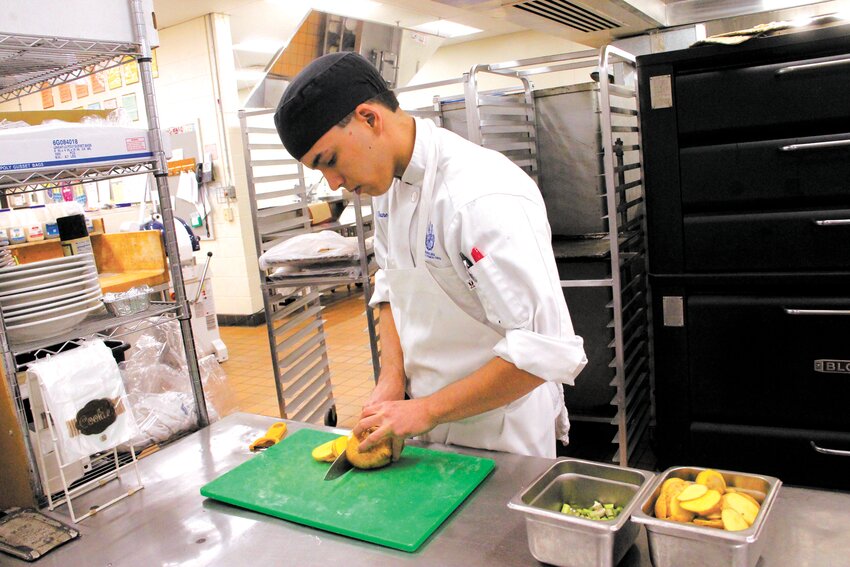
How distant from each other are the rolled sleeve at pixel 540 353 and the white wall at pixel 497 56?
7.91m

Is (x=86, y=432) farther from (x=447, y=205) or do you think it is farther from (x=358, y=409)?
(x=358, y=409)

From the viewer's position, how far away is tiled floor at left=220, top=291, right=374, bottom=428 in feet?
14.6

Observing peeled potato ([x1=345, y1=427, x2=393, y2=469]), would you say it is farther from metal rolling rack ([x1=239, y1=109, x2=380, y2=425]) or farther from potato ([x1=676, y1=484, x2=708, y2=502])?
metal rolling rack ([x1=239, y1=109, x2=380, y2=425])

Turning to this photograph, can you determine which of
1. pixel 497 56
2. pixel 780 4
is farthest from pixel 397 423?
pixel 497 56

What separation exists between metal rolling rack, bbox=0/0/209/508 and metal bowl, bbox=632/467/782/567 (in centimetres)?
113

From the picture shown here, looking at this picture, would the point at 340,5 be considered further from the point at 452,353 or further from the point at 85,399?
the point at 85,399

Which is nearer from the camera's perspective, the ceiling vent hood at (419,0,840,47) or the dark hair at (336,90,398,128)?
the dark hair at (336,90,398,128)

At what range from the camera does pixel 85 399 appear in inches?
53.7

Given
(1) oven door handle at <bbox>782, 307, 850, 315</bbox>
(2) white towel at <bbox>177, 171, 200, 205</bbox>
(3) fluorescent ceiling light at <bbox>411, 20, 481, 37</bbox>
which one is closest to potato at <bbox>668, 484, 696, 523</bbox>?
(1) oven door handle at <bbox>782, 307, 850, 315</bbox>

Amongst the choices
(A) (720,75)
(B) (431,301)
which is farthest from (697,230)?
(B) (431,301)

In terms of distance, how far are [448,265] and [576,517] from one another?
63cm

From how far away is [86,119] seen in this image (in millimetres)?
1661

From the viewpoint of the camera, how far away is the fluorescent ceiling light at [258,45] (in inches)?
324

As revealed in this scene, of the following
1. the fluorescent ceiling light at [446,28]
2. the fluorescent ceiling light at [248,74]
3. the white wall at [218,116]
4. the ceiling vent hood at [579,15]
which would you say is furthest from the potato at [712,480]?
the fluorescent ceiling light at [248,74]
